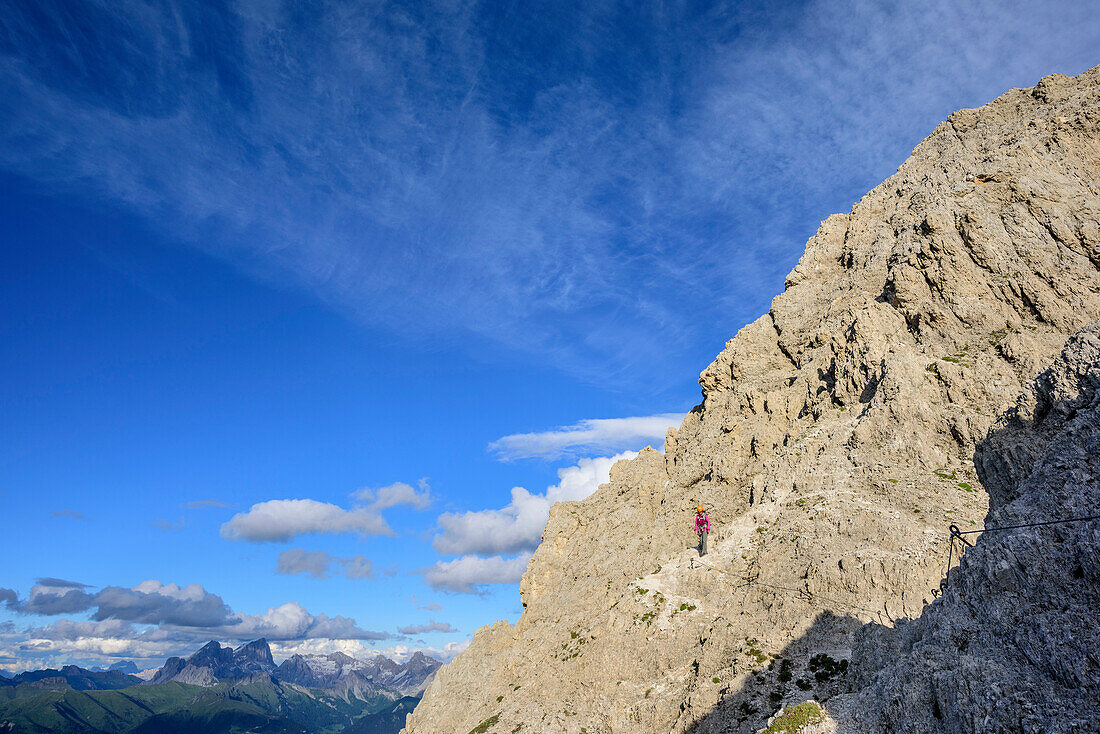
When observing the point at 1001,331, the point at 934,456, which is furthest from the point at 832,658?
Answer: the point at 1001,331

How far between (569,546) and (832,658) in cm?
5583

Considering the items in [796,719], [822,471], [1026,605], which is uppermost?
[822,471]

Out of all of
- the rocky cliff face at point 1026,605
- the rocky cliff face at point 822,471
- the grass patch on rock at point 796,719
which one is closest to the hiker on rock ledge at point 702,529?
the rocky cliff face at point 822,471

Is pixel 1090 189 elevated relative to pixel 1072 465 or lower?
elevated

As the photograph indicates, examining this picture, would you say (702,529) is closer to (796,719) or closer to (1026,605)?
(796,719)

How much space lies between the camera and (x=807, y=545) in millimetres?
53812

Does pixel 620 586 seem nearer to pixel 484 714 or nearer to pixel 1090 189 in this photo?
pixel 484 714

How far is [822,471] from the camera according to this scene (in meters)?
60.8

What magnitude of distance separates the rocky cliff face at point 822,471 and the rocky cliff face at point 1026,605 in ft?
24.1

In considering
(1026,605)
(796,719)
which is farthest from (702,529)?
(1026,605)

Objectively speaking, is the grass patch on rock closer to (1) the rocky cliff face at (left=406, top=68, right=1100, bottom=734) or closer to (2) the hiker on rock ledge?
(1) the rocky cliff face at (left=406, top=68, right=1100, bottom=734)

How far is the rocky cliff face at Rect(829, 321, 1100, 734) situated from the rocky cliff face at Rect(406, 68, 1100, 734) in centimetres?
734

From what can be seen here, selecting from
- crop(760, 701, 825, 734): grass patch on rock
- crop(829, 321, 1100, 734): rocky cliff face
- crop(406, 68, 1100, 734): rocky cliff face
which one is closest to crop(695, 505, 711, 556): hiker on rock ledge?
crop(406, 68, 1100, 734): rocky cliff face

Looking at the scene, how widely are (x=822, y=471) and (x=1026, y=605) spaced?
3985 centimetres
